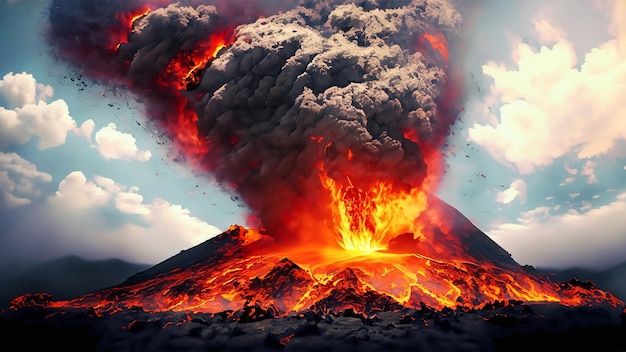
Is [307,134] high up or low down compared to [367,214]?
up

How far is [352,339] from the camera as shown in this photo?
16562 mm

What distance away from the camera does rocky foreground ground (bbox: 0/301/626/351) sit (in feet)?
54.7

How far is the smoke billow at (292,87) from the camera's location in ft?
103

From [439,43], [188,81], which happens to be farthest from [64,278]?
[439,43]

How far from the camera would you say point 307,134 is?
3134cm

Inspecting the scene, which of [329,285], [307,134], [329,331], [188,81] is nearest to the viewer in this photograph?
[329,331]

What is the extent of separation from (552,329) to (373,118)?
745 inches

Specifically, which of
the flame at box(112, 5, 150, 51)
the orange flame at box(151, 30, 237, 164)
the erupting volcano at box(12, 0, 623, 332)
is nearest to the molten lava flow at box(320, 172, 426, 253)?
the erupting volcano at box(12, 0, 623, 332)

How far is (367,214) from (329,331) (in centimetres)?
1614

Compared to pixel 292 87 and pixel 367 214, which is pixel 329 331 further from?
pixel 292 87

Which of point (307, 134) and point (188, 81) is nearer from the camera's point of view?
point (307, 134)

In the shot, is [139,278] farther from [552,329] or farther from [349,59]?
[552,329]

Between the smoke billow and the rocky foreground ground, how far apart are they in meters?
13.3

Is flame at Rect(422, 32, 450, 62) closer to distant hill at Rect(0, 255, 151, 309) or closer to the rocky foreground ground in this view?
the rocky foreground ground
